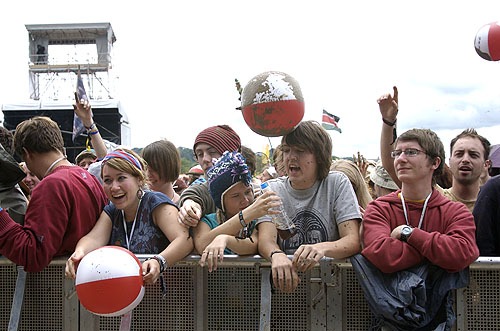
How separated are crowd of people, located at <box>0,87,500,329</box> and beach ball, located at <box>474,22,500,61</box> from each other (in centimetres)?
100

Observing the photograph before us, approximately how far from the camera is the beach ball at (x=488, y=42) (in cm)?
379

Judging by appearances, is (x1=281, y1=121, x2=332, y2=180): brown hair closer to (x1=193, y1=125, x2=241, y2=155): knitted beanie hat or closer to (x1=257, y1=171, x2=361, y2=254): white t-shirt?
(x1=257, y1=171, x2=361, y2=254): white t-shirt

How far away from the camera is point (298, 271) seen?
292 centimetres

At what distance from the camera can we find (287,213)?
326 cm

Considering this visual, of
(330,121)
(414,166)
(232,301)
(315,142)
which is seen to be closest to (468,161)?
(414,166)

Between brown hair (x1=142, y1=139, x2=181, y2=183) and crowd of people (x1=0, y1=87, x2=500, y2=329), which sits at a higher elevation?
brown hair (x1=142, y1=139, x2=181, y2=183)

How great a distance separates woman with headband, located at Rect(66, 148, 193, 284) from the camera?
3.22 meters

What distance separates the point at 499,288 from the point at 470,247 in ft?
1.23

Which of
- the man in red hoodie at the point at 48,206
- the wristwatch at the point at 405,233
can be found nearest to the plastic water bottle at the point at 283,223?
the wristwatch at the point at 405,233

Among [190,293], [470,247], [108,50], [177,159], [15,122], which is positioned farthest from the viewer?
[108,50]

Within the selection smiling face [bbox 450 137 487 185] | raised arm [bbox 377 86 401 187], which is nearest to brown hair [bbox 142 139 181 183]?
raised arm [bbox 377 86 401 187]

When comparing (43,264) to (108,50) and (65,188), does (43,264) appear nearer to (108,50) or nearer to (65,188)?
(65,188)

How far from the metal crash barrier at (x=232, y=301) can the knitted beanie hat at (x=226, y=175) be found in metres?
0.45

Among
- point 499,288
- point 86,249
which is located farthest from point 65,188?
point 499,288
